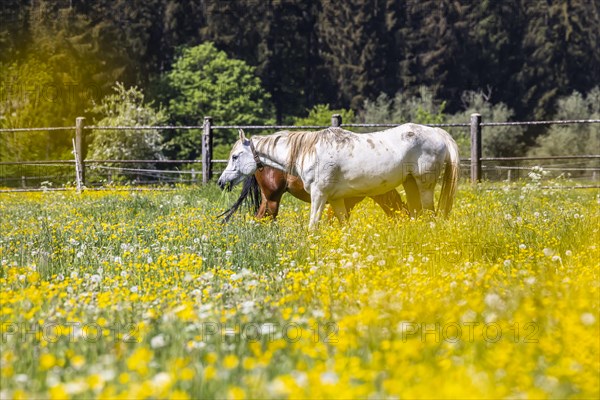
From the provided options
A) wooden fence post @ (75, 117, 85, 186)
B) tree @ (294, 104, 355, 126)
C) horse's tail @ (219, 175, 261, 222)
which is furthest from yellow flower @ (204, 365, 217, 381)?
tree @ (294, 104, 355, 126)

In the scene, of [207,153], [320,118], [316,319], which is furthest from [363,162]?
[320,118]

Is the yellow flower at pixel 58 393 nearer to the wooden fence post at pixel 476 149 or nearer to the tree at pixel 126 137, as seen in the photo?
the wooden fence post at pixel 476 149

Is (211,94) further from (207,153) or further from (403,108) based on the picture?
(207,153)

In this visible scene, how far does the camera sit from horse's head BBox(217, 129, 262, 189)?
9648mm

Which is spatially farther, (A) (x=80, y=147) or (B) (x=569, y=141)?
(B) (x=569, y=141)

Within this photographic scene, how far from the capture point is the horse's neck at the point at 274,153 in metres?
9.33

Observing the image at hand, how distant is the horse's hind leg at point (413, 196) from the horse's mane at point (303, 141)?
0.85 metres

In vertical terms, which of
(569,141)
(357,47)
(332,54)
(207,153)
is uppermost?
(357,47)

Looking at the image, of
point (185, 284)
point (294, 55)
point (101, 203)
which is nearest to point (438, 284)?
point (185, 284)

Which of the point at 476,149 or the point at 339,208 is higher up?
the point at 476,149

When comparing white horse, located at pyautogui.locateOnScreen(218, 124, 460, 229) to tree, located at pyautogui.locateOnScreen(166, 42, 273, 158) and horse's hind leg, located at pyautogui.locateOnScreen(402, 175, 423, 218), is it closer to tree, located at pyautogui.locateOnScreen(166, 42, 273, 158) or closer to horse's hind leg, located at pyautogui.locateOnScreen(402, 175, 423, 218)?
horse's hind leg, located at pyautogui.locateOnScreen(402, 175, 423, 218)

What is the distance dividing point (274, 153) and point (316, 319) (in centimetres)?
524

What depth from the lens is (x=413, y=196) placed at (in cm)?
942

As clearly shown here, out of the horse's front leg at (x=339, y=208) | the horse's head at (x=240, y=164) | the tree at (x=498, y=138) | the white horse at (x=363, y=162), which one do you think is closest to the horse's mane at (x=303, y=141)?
the white horse at (x=363, y=162)
